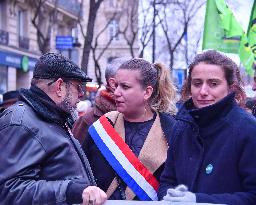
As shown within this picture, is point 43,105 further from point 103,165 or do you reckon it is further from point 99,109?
point 99,109

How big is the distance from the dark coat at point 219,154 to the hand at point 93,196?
455 mm

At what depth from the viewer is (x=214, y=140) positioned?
9.55 feet

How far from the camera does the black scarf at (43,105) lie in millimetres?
3133

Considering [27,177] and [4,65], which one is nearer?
[27,177]

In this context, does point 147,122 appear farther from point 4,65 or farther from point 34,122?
point 4,65

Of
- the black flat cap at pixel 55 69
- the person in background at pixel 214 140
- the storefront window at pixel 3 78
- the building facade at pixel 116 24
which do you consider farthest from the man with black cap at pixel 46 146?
the building facade at pixel 116 24

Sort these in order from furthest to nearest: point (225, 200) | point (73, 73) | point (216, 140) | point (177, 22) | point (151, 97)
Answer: point (177, 22), point (151, 97), point (73, 73), point (216, 140), point (225, 200)

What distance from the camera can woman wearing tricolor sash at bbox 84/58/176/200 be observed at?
3.83 m

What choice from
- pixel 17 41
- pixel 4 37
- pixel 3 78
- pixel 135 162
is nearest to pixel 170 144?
pixel 135 162

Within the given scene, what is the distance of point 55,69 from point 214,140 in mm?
1018

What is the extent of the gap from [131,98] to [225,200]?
4.76ft

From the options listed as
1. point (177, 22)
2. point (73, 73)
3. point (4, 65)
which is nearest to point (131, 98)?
point (73, 73)

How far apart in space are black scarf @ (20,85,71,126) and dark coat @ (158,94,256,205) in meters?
0.71

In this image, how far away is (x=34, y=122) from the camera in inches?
120
